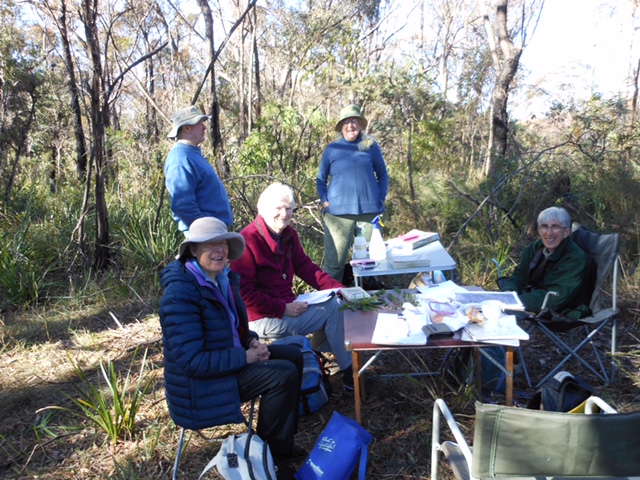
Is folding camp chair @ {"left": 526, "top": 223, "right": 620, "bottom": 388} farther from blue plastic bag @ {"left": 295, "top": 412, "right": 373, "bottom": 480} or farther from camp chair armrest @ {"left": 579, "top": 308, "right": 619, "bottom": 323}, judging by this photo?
blue plastic bag @ {"left": 295, "top": 412, "right": 373, "bottom": 480}

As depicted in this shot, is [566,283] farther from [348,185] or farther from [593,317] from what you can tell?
[348,185]

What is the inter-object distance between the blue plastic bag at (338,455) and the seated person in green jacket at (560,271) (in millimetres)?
1474

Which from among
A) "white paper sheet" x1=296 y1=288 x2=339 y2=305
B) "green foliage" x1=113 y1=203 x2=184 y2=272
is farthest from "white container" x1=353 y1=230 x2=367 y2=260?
"green foliage" x1=113 y1=203 x2=184 y2=272

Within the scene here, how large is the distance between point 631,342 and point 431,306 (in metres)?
1.99

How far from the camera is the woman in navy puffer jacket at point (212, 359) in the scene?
2.07 m

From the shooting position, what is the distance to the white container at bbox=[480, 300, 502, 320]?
2.42 m

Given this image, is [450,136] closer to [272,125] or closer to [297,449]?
[272,125]

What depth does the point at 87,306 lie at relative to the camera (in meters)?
4.55

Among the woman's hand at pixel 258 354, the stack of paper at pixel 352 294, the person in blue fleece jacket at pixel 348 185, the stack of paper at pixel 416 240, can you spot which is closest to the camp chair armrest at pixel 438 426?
the woman's hand at pixel 258 354

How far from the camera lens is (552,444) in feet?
4.45

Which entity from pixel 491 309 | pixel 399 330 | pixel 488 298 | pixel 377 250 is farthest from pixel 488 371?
pixel 377 250

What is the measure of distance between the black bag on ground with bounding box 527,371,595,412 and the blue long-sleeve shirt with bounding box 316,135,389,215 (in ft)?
8.37

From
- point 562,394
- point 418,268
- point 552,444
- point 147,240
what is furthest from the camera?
point 147,240

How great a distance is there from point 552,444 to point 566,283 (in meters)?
1.99
